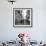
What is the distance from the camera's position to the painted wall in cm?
531

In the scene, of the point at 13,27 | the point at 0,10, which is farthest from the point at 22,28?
the point at 0,10

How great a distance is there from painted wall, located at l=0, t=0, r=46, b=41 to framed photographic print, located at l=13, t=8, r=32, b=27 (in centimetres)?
12

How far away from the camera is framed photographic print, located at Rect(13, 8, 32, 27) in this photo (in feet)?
17.5

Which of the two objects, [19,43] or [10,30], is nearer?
[19,43]

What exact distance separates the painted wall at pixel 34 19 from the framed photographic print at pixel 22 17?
0.12 metres

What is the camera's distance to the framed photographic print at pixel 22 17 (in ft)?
17.5

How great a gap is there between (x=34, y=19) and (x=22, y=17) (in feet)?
1.56

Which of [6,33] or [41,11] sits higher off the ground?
[41,11]

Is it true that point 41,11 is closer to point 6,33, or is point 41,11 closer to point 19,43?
point 6,33

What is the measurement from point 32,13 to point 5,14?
3.45ft

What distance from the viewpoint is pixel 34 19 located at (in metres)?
5.32

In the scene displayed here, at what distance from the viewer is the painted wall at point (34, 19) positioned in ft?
17.4

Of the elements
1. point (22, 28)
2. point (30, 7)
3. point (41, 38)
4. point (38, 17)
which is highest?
point (30, 7)

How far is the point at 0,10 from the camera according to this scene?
5328 mm
